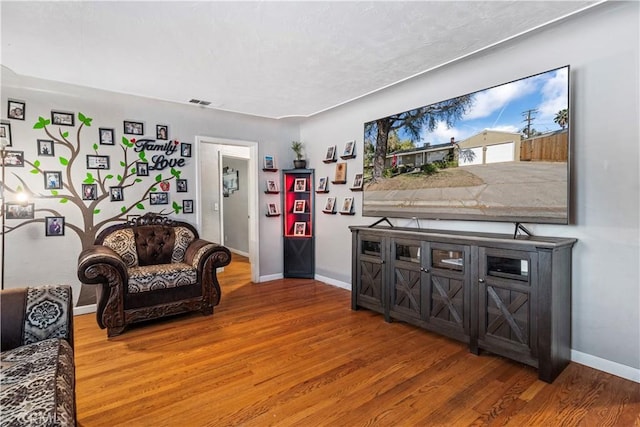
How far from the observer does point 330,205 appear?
14.9 ft

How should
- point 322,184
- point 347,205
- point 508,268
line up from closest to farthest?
point 508,268 < point 347,205 < point 322,184

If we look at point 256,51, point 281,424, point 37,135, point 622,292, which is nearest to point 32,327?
point 281,424

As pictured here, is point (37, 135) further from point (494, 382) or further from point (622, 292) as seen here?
point (622, 292)

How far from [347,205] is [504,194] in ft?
6.67

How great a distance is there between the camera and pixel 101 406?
1.88 metres

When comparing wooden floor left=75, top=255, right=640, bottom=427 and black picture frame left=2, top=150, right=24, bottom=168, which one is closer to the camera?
wooden floor left=75, top=255, right=640, bottom=427

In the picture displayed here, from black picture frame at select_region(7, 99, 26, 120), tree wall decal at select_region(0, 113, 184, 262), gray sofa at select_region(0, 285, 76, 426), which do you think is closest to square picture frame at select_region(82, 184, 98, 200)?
tree wall decal at select_region(0, 113, 184, 262)

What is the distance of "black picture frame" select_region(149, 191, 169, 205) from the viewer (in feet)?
12.7

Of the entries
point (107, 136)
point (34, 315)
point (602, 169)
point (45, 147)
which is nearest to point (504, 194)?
point (602, 169)

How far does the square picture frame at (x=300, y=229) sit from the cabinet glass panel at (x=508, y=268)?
9.49 feet

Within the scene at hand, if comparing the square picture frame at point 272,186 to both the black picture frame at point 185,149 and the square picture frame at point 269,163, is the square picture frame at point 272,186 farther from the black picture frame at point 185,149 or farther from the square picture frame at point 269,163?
the black picture frame at point 185,149

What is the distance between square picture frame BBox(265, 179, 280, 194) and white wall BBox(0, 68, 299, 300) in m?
1.06

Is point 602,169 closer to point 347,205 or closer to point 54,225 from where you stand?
point 347,205

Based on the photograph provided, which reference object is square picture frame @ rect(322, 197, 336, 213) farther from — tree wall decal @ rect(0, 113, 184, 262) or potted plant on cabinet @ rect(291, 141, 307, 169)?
tree wall decal @ rect(0, 113, 184, 262)
